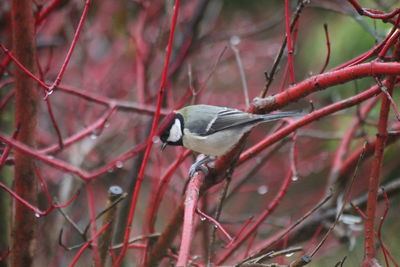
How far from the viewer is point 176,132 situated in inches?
85.7

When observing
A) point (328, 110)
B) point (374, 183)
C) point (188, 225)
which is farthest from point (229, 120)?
point (188, 225)

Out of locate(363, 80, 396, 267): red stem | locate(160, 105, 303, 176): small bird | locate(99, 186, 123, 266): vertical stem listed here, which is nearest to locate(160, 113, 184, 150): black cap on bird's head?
locate(160, 105, 303, 176): small bird

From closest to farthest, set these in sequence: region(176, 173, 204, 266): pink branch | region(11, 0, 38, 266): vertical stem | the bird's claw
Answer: region(176, 173, 204, 266): pink branch < region(11, 0, 38, 266): vertical stem < the bird's claw

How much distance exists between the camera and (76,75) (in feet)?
13.6

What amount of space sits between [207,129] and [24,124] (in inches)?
34.7

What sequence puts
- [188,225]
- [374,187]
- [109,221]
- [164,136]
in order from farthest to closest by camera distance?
[164,136]
[109,221]
[374,187]
[188,225]

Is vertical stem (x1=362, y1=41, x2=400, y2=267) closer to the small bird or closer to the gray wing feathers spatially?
the small bird

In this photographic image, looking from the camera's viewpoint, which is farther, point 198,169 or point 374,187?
point 198,169

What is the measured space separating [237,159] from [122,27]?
2313 millimetres

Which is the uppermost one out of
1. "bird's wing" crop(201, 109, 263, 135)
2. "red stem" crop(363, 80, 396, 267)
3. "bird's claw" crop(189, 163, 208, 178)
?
"bird's wing" crop(201, 109, 263, 135)

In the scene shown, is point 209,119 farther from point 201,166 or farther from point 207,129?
point 201,166

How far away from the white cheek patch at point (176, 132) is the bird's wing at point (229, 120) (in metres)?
0.13

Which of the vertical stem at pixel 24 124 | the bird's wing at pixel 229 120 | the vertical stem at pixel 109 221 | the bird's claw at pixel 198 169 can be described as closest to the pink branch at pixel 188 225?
the bird's claw at pixel 198 169

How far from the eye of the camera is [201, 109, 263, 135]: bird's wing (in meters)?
1.94
